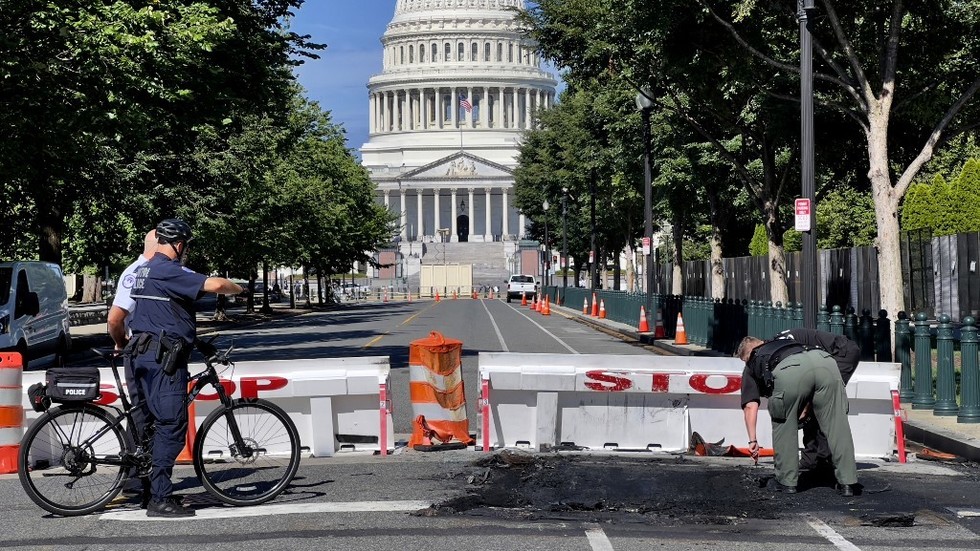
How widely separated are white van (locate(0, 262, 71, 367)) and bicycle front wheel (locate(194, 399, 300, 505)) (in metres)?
14.1

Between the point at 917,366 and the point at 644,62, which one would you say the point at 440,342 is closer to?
the point at 917,366

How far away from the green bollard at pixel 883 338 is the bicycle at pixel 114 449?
35.1ft

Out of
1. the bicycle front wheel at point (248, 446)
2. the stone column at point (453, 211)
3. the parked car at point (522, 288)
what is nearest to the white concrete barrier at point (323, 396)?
the bicycle front wheel at point (248, 446)

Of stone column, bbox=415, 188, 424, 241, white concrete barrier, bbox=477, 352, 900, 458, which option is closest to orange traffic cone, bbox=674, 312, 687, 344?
white concrete barrier, bbox=477, 352, 900, 458

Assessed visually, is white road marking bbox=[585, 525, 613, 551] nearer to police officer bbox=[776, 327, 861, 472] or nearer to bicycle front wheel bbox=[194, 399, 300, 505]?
bicycle front wheel bbox=[194, 399, 300, 505]

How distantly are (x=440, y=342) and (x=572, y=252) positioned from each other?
8659cm

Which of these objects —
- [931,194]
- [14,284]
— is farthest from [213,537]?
[931,194]

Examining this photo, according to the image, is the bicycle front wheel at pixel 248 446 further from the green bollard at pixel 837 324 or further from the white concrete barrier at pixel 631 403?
the green bollard at pixel 837 324

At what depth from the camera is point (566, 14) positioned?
1439 inches

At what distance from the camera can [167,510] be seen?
30.5ft

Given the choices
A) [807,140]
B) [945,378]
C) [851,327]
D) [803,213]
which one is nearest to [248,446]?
[945,378]

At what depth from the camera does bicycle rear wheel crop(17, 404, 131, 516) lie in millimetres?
9531

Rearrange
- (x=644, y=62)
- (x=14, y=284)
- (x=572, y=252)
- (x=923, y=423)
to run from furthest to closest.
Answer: (x=572, y=252), (x=644, y=62), (x=14, y=284), (x=923, y=423)

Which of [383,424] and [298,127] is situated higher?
[298,127]
